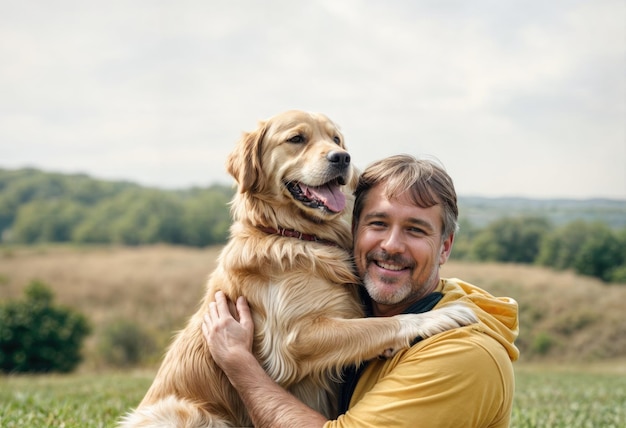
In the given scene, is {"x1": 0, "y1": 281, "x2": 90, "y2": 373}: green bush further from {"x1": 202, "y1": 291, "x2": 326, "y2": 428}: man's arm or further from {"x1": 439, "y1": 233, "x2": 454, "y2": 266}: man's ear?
{"x1": 439, "y1": 233, "x2": 454, "y2": 266}: man's ear

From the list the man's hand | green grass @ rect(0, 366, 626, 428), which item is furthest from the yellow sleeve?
green grass @ rect(0, 366, 626, 428)

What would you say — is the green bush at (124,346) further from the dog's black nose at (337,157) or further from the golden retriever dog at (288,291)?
the dog's black nose at (337,157)

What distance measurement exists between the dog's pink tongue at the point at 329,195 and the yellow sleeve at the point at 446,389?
1272 millimetres

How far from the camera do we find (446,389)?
2.65 m

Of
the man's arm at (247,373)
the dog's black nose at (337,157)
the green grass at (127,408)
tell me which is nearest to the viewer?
the man's arm at (247,373)

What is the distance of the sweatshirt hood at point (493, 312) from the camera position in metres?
2.99

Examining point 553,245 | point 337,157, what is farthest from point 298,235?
point 553,245

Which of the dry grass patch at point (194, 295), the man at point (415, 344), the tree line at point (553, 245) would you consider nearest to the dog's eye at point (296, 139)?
the man at point (415, 344)

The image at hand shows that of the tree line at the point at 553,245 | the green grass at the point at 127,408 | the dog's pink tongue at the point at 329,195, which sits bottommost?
the tree line at the point at 553,245

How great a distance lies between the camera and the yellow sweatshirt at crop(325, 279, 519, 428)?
8.67 feet

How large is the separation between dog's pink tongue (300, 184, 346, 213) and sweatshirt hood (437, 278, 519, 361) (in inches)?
32.2

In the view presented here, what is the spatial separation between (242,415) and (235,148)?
5.60 feet

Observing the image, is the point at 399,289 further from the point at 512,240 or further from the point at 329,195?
the point at 512,240

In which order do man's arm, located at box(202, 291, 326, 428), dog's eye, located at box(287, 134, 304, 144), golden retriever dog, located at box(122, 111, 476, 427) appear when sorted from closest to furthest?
man's arm, located at box(202, 291, 326, 428)
golden retriever dog, located at box(122, 111, 476, 427)
dog's eye, located at box(287, 134, 304, 144)
